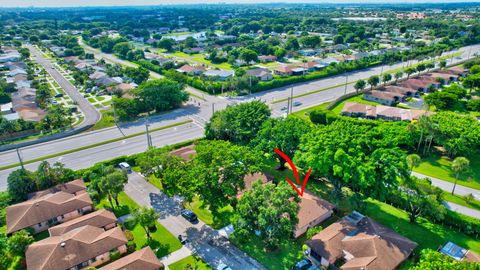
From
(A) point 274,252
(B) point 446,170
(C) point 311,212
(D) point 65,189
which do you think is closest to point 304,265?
(A) point 274,252

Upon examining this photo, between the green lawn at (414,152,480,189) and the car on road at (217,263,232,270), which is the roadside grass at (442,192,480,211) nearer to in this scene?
the green lawn at (414,152,480,189)

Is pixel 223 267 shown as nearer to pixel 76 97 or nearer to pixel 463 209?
pixel 463 209

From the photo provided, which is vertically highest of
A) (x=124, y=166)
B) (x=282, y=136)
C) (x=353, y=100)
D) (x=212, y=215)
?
(x=282, y=136)

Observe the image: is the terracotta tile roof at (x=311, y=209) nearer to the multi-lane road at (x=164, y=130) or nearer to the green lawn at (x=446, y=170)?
the green lawn at (x=446, y=170)

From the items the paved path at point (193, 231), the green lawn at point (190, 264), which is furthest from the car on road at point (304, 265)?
the green lawn at point (190, 264)

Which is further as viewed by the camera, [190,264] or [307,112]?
[307,112]
